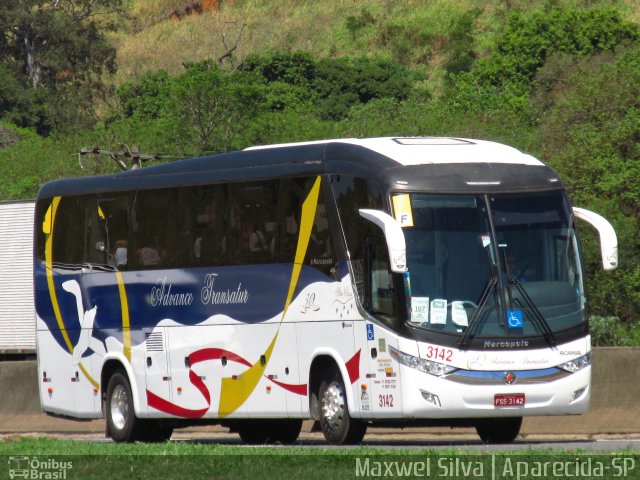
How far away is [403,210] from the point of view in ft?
52.2

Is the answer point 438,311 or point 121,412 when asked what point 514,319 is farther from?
point 121,412

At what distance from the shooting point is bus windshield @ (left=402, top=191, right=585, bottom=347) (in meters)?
15.6

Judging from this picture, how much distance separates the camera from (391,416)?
15742 millimetres

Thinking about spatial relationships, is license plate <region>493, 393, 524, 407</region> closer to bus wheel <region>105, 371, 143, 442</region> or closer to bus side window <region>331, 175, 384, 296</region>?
bus side window <region>331, 175, 384, 296</region>

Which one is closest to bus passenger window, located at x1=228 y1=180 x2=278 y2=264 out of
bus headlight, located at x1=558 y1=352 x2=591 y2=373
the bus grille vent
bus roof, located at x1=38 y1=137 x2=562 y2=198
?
bus roof, located at x1=38 y1=137 x2=562 y2=198

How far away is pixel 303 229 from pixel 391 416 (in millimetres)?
2733

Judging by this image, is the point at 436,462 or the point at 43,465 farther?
the point at 43,465

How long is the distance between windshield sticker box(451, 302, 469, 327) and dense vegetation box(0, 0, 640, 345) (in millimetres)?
17816

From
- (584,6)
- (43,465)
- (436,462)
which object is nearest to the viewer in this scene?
(436,462)

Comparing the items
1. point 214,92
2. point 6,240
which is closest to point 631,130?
point 214,92

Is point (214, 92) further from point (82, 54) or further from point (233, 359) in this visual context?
point (233, 359)

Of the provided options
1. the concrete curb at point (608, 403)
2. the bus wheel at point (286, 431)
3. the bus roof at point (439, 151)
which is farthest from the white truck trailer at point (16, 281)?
the concrete curb at point (608, 403)

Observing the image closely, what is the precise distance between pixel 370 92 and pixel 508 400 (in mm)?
79653

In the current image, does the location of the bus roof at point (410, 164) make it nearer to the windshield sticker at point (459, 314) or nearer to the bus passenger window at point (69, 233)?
the windshield sticker at point (459, 314)
